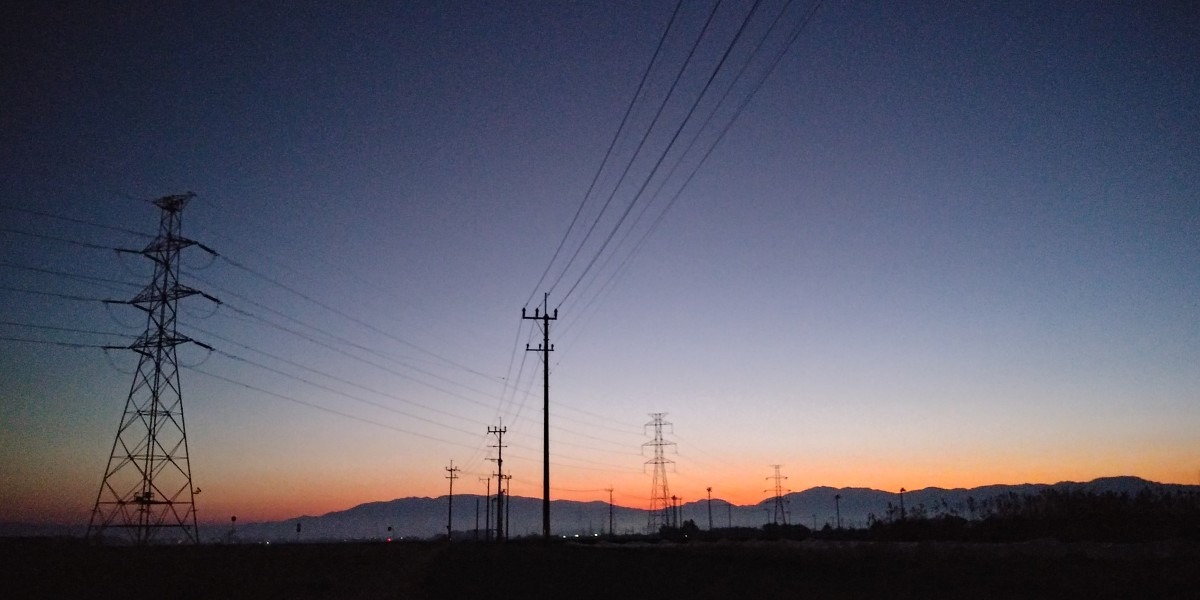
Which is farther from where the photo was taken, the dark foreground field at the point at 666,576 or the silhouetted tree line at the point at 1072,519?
the silhouetted tree line at the point at 1072,519

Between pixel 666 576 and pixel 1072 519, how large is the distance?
21.4 m

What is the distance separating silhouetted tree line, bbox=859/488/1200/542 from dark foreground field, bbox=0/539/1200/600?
6688mm

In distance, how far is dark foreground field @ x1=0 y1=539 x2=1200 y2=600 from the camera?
663 inches

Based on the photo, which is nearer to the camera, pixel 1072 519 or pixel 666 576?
pixel 666 576

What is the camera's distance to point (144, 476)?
113 ft

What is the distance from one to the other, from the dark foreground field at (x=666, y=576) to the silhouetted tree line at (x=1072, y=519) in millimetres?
6688

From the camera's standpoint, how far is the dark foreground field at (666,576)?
16.8 meters

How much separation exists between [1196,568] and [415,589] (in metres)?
20.0

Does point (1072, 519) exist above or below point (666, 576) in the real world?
above

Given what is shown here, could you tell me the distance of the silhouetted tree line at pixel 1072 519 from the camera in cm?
2961

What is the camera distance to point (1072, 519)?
34000 millimetres

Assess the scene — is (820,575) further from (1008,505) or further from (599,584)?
(1008,505)

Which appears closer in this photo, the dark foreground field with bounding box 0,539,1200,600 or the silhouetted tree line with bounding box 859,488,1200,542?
the dark foreground field with bounding box 0,539,1200,600

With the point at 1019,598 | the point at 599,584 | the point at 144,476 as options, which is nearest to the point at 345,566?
the point at 144,476
